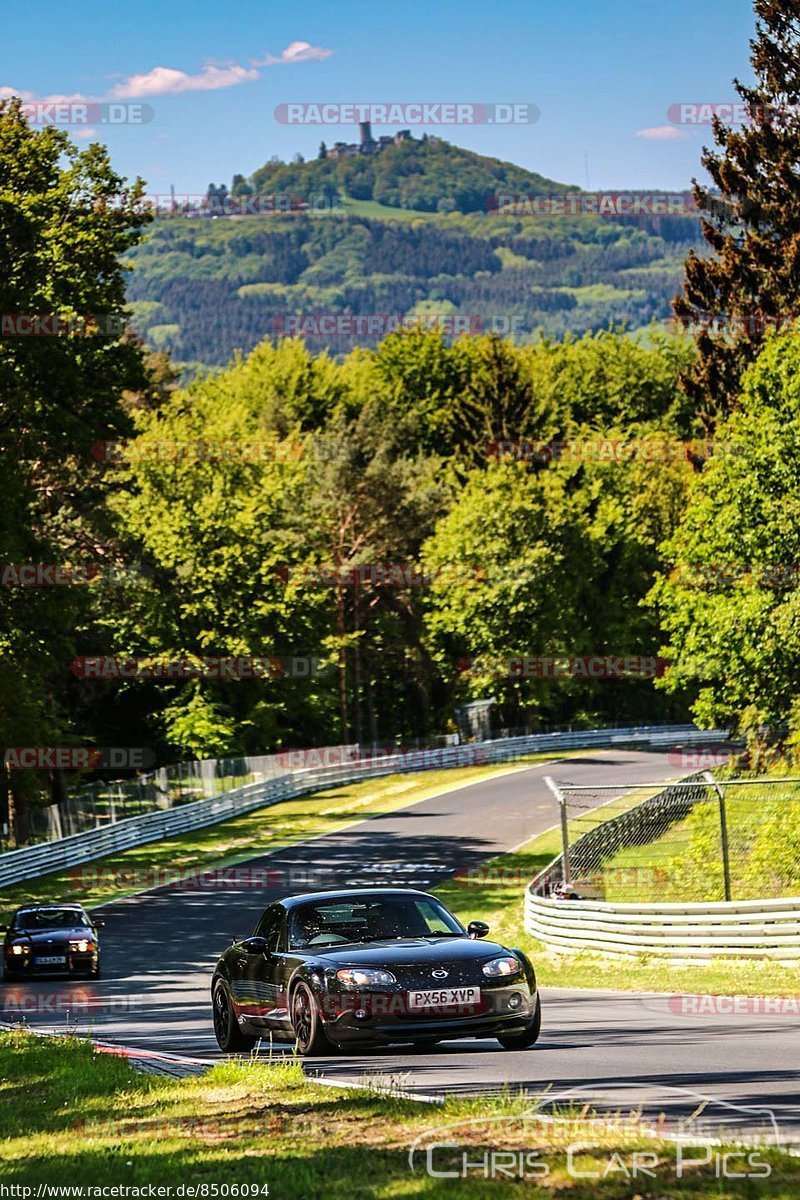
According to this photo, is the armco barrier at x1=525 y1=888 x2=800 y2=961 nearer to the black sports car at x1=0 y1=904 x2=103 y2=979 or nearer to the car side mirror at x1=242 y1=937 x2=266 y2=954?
the black sports car at x1=0 y1=904 x2=103 y2=979

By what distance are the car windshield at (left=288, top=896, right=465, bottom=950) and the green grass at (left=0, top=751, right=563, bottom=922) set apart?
25560 mm

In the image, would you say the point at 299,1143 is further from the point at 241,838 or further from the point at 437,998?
the point at 241,838

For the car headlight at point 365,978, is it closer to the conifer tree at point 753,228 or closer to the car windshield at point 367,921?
the car windshield at point 367,921

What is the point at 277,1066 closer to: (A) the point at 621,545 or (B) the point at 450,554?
(B) the point at 450,554

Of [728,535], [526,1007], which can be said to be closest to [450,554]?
[728,535]

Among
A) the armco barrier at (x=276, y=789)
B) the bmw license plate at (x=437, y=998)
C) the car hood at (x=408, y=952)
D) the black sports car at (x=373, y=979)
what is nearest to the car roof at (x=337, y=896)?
the black sports car at (x=373, y=979)

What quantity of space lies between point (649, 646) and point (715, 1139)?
264ft

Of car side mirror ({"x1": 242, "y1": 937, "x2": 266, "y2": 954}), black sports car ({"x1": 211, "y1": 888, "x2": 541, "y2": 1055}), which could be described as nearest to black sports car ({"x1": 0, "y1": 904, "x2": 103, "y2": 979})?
black sports car ({"x1": 211, "y1": 888, "x2": 541, "y2": 1055})

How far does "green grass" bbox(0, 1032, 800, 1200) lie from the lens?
6.81 m

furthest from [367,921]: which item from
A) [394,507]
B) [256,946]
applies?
[394,507]

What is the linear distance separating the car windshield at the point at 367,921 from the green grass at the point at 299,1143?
1886mm

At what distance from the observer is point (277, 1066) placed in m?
11.0

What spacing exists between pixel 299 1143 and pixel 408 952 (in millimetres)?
3842

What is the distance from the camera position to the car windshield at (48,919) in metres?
26.4
